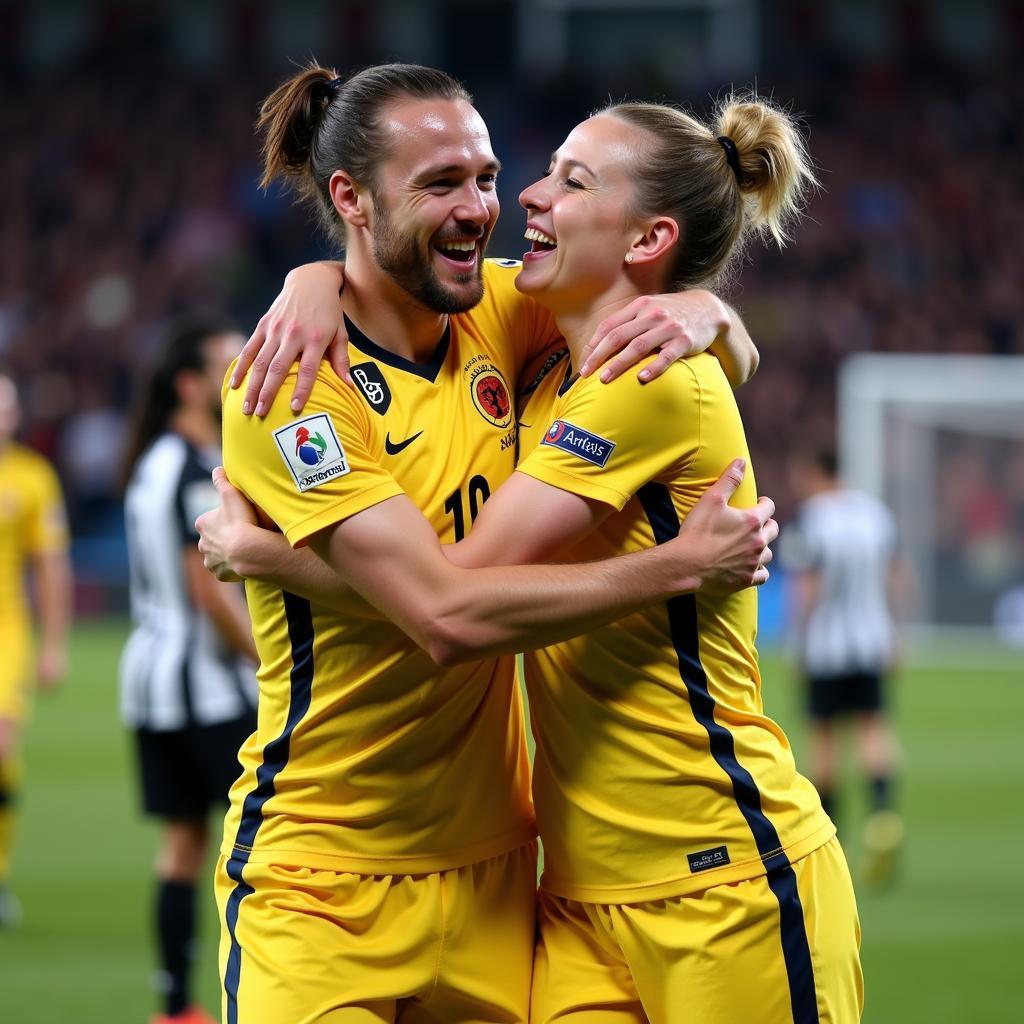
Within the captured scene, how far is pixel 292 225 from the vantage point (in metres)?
23.8

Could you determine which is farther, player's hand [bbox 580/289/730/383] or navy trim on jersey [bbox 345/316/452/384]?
navy trim on jersey [bbox 345/316/452/384]

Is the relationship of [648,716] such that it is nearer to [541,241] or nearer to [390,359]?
[390,359]

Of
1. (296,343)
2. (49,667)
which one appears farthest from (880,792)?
(296,343)

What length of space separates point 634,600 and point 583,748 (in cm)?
34

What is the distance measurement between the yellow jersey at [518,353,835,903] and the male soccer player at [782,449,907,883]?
20.9ft

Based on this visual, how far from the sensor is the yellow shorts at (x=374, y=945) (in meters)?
3.01

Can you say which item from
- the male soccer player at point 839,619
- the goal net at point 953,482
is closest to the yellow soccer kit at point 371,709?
the male soccer player at point 839,619

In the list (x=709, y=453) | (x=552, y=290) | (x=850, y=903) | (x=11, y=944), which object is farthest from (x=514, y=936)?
(x=11, y=944)

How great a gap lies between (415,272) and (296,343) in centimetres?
31

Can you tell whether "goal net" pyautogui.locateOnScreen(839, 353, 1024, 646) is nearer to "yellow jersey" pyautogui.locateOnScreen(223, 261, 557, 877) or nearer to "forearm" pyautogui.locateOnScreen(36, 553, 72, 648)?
"forearm" pyautogui.locateOnScreen(36, 553, 72, 648)

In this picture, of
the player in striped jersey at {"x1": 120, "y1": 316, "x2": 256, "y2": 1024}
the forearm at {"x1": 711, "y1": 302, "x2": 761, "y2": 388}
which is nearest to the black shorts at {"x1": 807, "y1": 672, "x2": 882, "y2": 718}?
the player in striped jersey at {"x1": 120, "y1": 316, "x2": 256, "y2": 1024}

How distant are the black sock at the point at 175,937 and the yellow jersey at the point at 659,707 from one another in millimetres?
3007

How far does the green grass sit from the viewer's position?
6.48 meters

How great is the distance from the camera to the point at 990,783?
11641 mm
